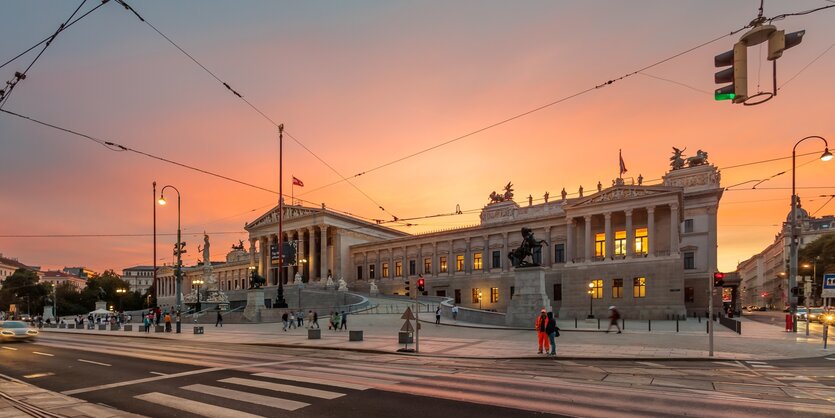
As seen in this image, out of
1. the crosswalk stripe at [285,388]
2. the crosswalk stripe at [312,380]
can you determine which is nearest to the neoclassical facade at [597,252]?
the crosswalk stripe at [312,380]

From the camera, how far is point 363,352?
21.4 m

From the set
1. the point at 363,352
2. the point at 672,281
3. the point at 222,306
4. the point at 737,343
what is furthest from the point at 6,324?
the point at 672,281

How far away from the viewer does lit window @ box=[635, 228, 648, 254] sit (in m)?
62.8

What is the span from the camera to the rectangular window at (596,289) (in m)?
63.2

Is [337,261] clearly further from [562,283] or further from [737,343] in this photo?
[737,343]

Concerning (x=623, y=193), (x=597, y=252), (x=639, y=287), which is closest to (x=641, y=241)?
(x=597, y=252)

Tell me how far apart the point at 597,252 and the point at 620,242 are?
3468 mm

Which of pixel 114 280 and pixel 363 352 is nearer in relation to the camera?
pixel 363 352

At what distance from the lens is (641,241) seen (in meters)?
63.2

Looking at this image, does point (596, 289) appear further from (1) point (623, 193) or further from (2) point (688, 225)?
(2) point (688, 225)

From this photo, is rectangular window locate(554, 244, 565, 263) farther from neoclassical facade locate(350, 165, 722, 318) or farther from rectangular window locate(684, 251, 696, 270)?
rectangular window locate(684, 251, 696, 270)

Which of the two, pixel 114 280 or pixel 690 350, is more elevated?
pixel 690 350

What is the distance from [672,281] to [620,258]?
279 inches

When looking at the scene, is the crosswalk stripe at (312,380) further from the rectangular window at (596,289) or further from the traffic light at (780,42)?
the rectangular window at (596,289)
